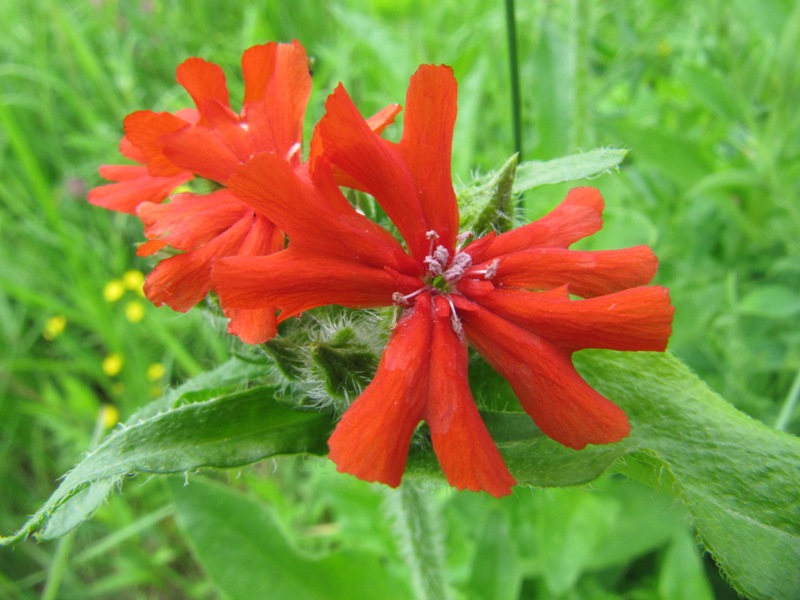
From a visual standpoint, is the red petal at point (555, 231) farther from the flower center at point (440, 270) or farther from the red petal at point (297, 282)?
the red petal at point (297, 282)

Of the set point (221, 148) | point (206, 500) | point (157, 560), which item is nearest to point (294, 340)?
point (221, 148)

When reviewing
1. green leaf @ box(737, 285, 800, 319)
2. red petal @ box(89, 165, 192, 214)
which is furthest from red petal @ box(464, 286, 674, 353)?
green leaf @ box(737, 285, 800, 319)

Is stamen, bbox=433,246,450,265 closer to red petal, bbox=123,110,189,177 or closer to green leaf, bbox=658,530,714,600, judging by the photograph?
red petal, bbox=123,110,189,177

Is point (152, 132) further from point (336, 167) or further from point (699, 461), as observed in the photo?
point (699, 461)

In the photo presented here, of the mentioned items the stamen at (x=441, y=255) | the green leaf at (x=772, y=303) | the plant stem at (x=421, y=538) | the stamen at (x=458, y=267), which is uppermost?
the stamen at (x=441, y=255)

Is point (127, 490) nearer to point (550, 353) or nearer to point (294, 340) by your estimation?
point (294, 340)

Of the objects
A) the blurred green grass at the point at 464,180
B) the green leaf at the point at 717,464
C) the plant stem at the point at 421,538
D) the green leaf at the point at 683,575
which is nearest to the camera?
the green leaf at the point at 717,464

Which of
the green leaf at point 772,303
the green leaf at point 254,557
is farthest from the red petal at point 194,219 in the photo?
the green leaf at point 772,303
